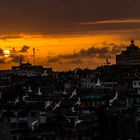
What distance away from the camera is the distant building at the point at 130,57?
182 m

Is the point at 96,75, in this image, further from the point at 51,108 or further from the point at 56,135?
the point at 56,135

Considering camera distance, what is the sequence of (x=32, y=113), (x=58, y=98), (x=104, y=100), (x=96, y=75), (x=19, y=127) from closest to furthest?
1. (x=19, y=127)
2. (x=32, y=113)
3. (x=104, y=100)
4. (x=58, y=98)
5. (x=96, y=75)

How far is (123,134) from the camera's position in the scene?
5556cm

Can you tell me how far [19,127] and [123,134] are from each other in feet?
40.3

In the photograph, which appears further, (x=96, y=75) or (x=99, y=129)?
(x=96, y=75)

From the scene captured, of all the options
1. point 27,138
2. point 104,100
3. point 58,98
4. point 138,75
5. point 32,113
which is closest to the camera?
point 27,138

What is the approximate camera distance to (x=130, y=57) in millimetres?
183500

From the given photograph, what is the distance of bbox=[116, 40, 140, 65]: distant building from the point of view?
182 meters

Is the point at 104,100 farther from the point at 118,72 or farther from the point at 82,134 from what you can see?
the point at 118,72

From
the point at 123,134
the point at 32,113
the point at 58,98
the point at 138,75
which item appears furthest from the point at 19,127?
the point at 138,75

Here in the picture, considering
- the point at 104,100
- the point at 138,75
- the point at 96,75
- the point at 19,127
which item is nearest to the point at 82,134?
the point at 19,127

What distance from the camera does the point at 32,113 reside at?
7281 cm

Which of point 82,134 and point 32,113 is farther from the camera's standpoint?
point 32,113

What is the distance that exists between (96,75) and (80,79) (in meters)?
4.18
